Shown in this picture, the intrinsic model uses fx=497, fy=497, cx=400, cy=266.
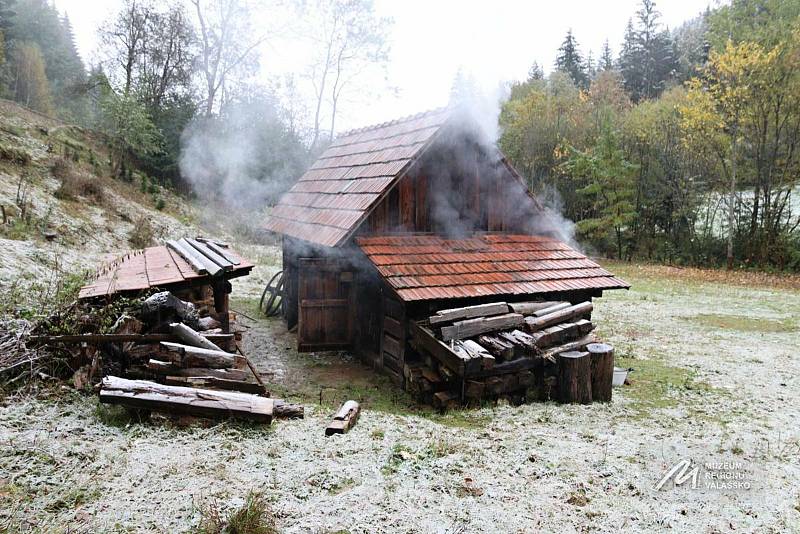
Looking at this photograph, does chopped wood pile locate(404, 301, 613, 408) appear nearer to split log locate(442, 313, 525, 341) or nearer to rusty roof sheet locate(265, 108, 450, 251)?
split log locate(442, 313, 525, 341)

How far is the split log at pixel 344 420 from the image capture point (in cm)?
492

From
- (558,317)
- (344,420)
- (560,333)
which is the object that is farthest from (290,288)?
(344,420)

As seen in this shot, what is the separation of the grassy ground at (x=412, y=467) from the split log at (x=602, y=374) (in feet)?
0.71

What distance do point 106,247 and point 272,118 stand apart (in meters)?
13.7

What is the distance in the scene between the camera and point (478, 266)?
8445mm

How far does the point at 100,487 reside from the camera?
349cm

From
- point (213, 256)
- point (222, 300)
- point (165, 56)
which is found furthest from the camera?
point (165, 56)

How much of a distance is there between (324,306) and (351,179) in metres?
2.66

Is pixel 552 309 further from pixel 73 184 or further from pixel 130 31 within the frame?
pixel 130 31

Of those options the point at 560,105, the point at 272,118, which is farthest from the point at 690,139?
the point at 272,118

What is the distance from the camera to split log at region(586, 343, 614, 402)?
7.07m

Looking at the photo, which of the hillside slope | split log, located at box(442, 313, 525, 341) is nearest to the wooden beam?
the hillside slope

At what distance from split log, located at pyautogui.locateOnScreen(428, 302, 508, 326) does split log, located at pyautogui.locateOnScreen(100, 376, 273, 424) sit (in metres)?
2.90

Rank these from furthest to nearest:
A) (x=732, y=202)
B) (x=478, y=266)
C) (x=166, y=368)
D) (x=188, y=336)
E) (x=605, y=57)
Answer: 1. (x=605, y=57)
2. (x=732, y=202)
3. (x=478, y=266)
4. (x=188, y=336)
5. (x=166, y=368)
